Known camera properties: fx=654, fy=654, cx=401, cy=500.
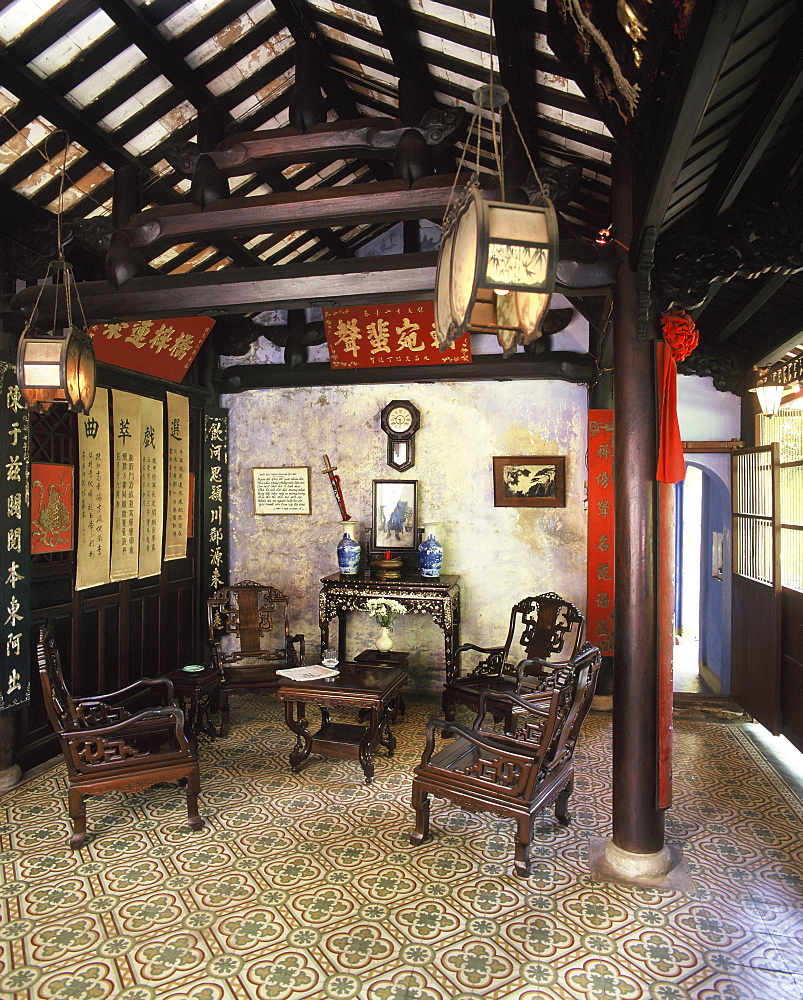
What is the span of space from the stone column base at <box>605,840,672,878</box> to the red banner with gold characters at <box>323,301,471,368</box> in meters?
4.24

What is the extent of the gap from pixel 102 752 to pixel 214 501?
3.59 meters

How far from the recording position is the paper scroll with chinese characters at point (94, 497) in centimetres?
510

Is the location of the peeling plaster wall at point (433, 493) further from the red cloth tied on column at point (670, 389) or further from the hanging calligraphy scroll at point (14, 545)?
the red cloth tied on column at point (670, 389)

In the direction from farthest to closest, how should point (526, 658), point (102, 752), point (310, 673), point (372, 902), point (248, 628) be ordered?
point (248, 628), point (526, 658), point (310, 673), point (102, 752), point (372, 902)

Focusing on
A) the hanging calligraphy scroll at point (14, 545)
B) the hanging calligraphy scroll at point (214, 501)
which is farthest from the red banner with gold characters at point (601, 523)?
the hanging calligraphy scroll at point (14, 545)

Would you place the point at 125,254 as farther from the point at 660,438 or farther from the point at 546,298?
the point at 660,438

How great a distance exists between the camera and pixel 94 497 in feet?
17.2

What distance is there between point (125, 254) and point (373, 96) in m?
2.26

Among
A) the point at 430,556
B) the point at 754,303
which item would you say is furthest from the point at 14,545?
the point at 754,303

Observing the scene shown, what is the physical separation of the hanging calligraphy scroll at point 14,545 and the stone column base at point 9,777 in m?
0.45

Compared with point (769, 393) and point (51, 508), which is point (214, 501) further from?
point (769, 393)

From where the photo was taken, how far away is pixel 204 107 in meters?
4.04

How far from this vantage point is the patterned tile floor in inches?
103

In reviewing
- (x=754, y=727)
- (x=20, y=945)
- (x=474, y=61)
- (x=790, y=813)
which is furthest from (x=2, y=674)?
(x=754, y=727)
